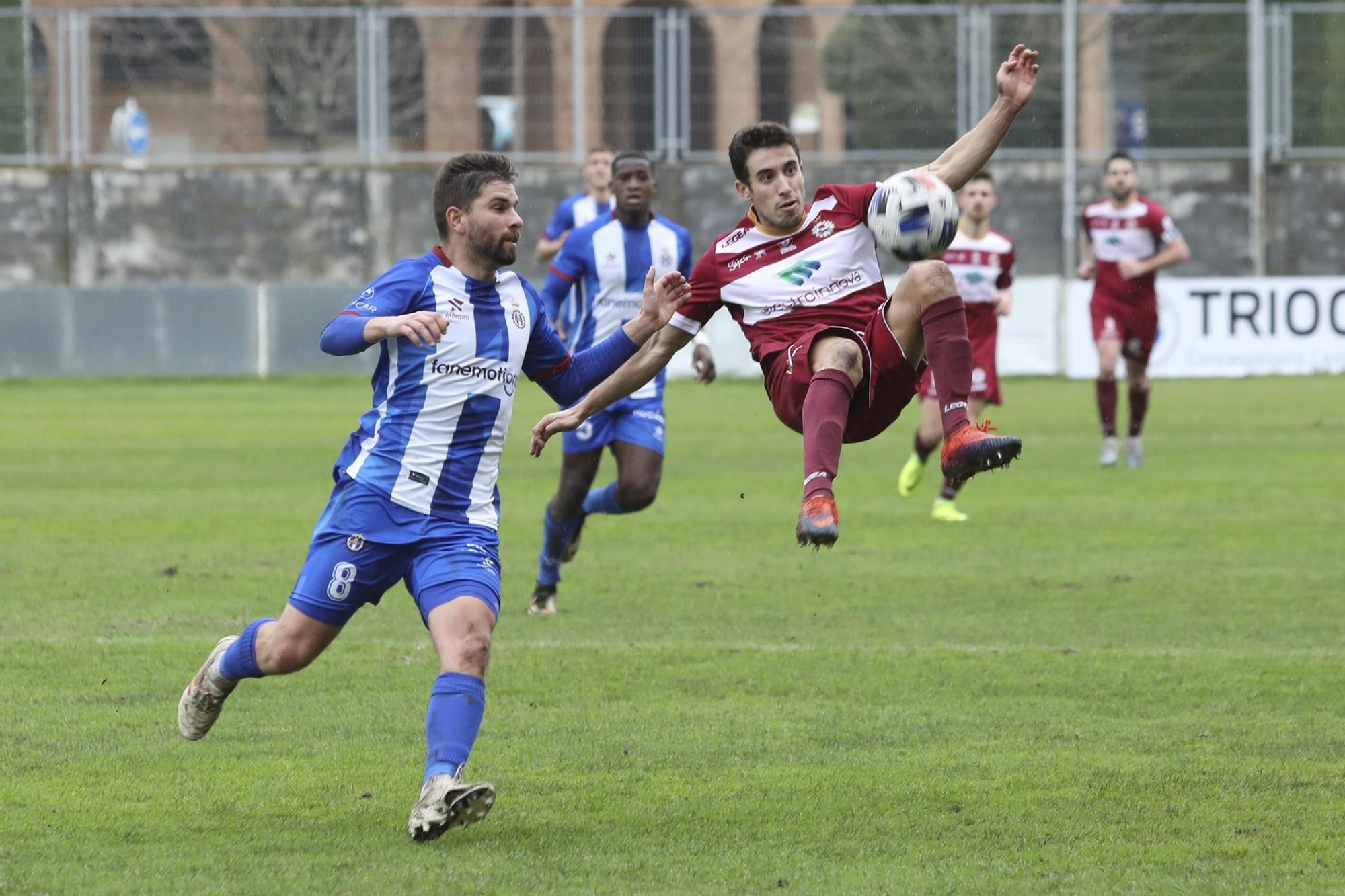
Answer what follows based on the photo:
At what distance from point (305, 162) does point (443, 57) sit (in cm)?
253

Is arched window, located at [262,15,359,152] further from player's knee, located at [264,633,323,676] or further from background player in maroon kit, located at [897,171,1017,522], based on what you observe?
player's knee, located at [264,633,323,676]

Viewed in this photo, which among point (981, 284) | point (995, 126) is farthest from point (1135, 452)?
point (995, 126)

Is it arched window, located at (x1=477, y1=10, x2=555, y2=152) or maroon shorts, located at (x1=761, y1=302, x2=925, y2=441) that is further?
arched window, located at (x1=477, y1=10, x2=555, y2=152)

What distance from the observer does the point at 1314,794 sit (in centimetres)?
562

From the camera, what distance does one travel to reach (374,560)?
5.45 metres

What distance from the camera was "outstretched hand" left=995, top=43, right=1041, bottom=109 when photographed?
235 inches

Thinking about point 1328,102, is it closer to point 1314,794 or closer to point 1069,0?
point 1069,0

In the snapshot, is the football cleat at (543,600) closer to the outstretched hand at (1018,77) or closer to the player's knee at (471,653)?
the player's knee at (471,653)

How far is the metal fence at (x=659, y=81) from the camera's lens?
2678 cm

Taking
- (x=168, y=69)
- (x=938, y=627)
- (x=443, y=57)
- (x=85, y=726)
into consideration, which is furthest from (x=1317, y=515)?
(x=168, y=69)

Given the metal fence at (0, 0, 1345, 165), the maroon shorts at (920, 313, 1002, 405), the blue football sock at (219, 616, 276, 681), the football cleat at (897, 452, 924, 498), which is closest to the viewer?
the blue football sock at (219, 616, 276, 681)

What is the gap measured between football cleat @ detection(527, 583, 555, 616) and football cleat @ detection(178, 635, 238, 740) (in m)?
3.42

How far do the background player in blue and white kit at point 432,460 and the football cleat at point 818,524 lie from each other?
0.91m

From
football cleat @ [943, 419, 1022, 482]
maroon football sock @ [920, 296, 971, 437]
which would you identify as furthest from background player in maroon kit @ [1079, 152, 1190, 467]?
football cleat @ [943, 419, 1022, 482]
